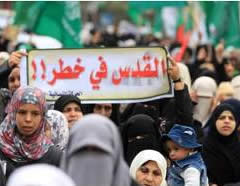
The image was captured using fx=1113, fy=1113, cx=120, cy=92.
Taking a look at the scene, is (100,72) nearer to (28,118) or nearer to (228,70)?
(28,118)

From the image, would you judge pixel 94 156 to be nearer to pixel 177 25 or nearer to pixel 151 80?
pixel 151 80

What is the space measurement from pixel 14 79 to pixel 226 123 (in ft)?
5.57

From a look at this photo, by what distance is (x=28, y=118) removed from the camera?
261 inches

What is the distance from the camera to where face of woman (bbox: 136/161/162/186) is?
6.87 meters

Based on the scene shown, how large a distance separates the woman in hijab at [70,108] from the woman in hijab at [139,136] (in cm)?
40

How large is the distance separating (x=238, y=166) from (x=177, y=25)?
14400 mm

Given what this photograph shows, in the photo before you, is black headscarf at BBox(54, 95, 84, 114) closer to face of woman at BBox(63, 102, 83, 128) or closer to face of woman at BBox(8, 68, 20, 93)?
face of woman at BBox(63, 102, 83, 128)

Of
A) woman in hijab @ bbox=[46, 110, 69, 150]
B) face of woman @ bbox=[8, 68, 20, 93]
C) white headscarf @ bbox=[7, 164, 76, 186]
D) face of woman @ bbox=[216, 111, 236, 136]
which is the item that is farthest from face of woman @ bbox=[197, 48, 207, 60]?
white headscarf @ bbox=[7, 164, 76, 186]

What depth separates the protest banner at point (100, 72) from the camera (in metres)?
8.67

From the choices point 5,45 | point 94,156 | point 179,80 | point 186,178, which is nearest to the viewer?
point 94,156

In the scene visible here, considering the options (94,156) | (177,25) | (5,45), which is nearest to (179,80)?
(94,156)

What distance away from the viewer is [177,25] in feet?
74.7

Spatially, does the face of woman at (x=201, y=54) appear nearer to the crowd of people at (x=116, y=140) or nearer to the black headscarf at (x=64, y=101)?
the crowd of people at (x=116, y=140)

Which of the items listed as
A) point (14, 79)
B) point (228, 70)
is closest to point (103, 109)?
point (14, 79)
